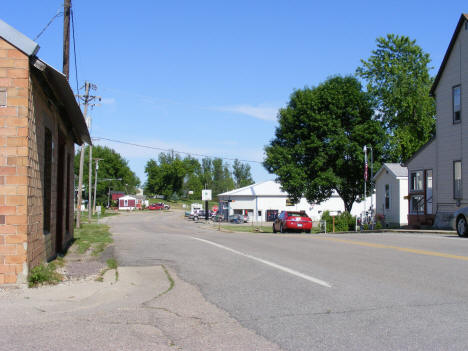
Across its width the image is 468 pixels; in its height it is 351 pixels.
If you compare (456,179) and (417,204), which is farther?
(417,204)

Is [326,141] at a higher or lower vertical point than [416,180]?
higher

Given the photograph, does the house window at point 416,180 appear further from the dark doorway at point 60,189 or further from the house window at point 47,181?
the house window at point 47,181

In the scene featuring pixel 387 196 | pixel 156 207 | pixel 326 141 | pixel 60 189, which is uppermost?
pixel 326 141

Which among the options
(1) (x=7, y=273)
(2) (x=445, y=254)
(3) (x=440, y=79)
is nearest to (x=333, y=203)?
(3) (x=440, y=79)

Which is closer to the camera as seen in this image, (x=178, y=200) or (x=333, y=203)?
(x=333, y=203)

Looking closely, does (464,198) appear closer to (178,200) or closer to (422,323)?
(422,323)

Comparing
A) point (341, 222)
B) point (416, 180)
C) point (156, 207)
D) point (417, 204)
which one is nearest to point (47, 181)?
point (417, 204)

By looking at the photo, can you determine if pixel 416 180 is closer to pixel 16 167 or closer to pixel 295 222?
pixel 295 222

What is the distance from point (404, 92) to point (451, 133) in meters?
22.8

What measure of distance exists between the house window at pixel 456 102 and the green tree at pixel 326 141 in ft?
47.3

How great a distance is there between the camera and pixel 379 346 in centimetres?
508

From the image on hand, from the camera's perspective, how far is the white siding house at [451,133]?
2697 centimetres

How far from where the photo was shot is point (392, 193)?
42.9 meters

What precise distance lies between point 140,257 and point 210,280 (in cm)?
443
